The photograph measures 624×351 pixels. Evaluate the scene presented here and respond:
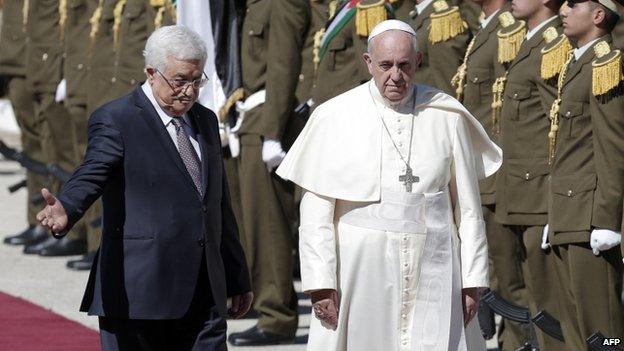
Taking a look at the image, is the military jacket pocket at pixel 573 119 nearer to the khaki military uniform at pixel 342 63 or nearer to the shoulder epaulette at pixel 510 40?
the shoulder epaulette at pixel 510 40

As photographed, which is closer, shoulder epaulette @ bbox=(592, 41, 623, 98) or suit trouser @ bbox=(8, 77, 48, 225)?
shoulder epaulette @ bbox=(592, 41, 623, 98)

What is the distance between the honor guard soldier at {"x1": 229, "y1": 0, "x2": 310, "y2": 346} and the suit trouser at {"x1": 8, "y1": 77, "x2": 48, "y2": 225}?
4.35 m

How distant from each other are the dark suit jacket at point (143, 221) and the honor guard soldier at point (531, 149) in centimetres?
253

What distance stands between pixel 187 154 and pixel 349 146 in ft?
1.92

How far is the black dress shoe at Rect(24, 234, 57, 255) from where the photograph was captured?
14.1 meters

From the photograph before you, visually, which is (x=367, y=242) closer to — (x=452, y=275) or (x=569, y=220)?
(x=452, y=275)

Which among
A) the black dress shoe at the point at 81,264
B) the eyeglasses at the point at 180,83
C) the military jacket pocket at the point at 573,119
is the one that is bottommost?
the black dress shoe at the point at 81,264

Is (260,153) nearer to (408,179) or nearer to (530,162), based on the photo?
(530,162)

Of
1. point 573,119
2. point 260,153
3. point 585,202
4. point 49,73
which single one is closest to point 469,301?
point 585,202

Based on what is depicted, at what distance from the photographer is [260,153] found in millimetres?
10258

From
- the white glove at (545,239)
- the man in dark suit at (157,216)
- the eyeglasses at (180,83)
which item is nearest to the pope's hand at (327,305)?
the man in dark suit at (157,216)

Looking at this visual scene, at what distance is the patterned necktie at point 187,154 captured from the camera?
652 centimetres

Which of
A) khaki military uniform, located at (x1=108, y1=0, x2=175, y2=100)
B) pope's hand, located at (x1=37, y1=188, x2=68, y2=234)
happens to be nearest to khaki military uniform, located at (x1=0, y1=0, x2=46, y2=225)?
khaki military uniform, located at (x1=108, y1=0, x2=175, y2=100)

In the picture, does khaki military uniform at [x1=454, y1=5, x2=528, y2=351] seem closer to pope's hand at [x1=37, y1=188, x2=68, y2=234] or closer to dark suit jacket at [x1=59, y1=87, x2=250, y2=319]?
dark suit jacket at [x1=59, y1=87, x2=250, y2=319]
